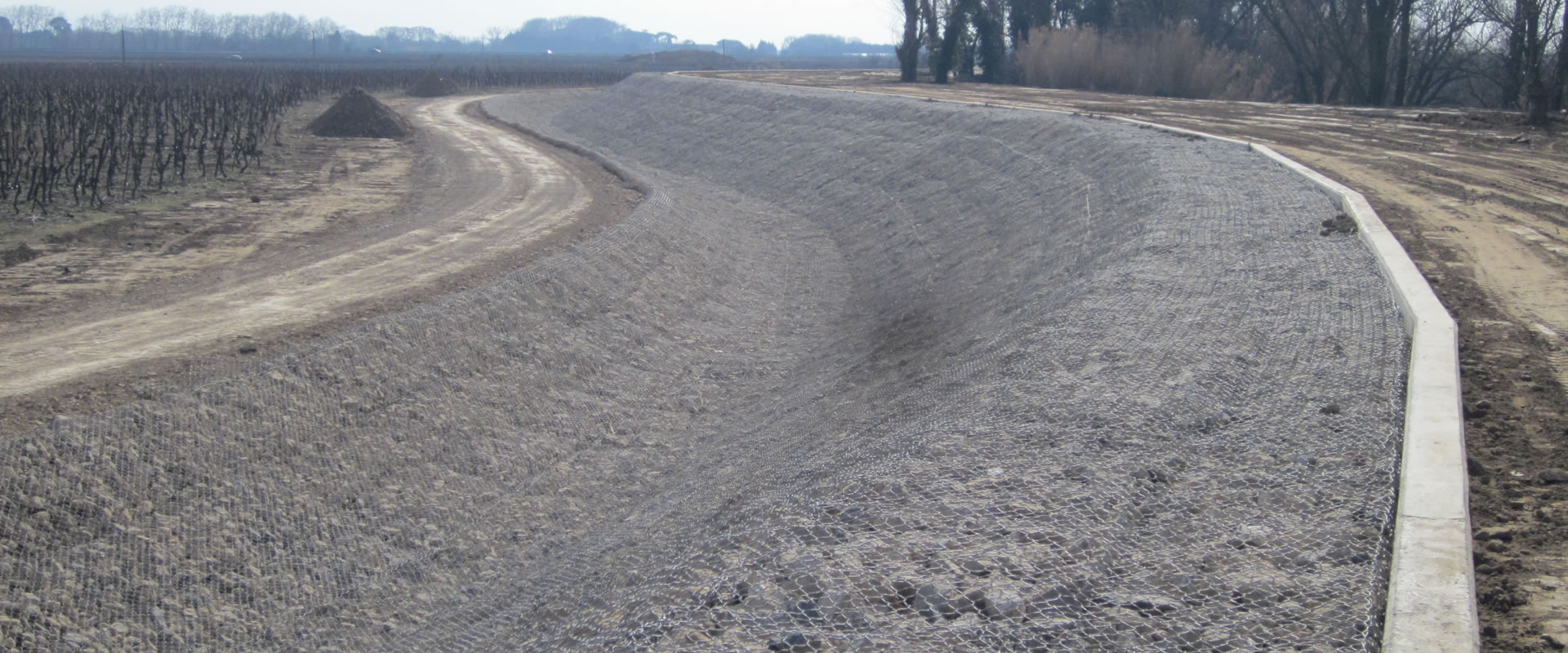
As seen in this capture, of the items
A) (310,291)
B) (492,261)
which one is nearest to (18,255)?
(310,291)

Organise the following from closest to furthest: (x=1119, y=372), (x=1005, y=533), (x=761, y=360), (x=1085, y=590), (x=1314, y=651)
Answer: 1. (x=1314, y=651)
2. (x=1085, y=590)
3. (x=1005, y=533)
4. (x=1119, y=372)
5. (x=761, y=360)

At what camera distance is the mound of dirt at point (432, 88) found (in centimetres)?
5519

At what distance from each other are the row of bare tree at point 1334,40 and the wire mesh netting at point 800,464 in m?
15.8

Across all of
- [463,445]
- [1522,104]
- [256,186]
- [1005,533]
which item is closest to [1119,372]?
[1005,533]

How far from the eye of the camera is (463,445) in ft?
28.5

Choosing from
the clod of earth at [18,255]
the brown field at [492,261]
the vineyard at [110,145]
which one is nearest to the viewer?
the brown field at [492,261]

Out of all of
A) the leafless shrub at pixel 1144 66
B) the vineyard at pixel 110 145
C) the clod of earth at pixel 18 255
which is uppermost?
the leafless shrub at pixel 1144 66

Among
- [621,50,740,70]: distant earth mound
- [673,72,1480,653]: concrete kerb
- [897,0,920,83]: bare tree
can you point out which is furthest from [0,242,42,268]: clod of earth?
[621,50,740,70]: distant earth mound

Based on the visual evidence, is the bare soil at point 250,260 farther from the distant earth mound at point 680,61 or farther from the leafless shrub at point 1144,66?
the distant earth mound at point 680,61

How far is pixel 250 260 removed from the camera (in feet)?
41.5

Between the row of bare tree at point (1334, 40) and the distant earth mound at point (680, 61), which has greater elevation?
the distant earth mound at point (680, 61)

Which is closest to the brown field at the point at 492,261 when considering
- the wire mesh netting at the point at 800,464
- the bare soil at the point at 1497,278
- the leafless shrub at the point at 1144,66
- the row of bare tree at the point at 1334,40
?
the bare soil at the point at 1497,278

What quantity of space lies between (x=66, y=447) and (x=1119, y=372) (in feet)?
21.6

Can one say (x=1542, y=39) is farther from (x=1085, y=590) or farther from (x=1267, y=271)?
(x=1085, y=590)
